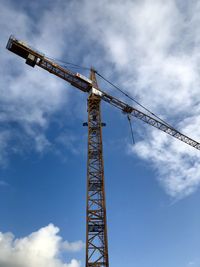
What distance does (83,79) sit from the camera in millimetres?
47875

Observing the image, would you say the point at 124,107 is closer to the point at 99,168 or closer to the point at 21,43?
the point at 99,168

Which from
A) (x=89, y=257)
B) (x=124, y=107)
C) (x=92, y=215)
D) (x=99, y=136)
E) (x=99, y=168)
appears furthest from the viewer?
(x=124, y=107)

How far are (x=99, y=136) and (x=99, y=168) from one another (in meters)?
5.01

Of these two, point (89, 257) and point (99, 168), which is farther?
point (99, 168)

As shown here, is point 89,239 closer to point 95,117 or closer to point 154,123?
point 95,117

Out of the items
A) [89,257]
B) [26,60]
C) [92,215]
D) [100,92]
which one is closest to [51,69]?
[26,60]

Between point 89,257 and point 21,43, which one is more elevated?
point 21,43

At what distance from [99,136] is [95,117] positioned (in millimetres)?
3391

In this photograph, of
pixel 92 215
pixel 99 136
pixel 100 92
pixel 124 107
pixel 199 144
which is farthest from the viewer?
pixel 199 144

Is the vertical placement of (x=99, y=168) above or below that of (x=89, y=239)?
above

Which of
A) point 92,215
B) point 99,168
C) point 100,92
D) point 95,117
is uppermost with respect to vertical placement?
point 100,92

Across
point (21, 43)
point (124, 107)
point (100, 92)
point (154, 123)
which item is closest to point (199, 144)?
point (154, 123)

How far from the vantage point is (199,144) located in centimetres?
5925

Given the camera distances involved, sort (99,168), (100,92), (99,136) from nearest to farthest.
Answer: (99,168) < (99,136) < (100,92)
